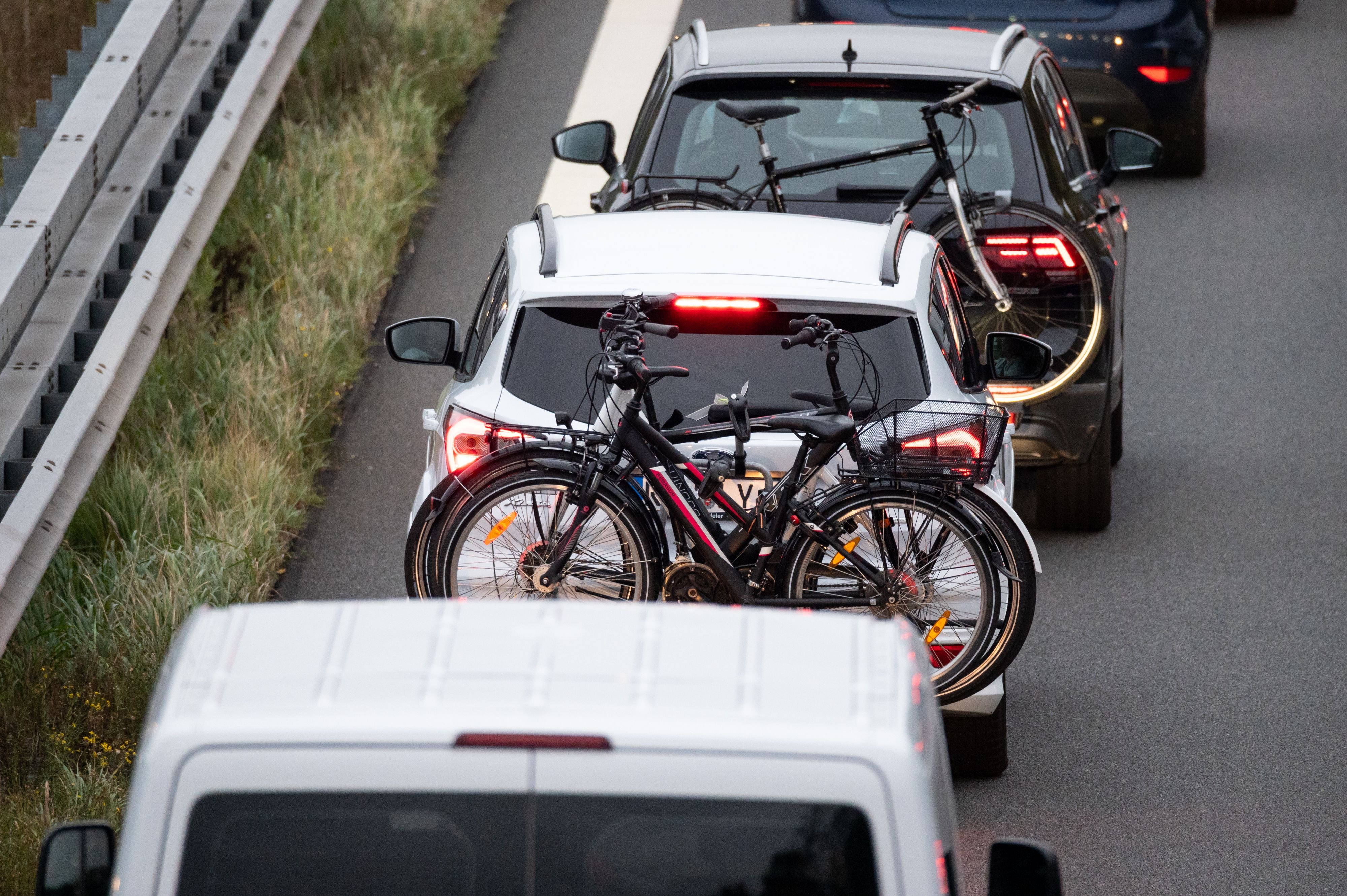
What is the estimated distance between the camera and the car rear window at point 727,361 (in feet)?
18.8

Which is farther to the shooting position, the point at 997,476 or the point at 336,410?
the point at 336,410

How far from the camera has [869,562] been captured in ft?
18.3

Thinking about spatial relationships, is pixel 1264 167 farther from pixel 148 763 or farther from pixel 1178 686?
pixel 148 763

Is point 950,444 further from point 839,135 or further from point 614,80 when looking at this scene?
point 614,80

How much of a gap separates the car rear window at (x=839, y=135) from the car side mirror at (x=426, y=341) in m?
1.42

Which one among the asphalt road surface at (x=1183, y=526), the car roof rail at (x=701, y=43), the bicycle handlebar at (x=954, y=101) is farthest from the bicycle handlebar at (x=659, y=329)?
the car roof rail at (x=701, y=43)

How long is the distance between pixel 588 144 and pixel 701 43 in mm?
776

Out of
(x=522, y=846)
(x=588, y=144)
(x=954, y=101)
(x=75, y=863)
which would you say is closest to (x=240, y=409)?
(x=588, y=144)

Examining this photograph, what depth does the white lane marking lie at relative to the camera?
41.4 feet

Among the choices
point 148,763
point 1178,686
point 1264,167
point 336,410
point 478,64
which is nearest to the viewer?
point 148,763

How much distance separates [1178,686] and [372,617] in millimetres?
4921

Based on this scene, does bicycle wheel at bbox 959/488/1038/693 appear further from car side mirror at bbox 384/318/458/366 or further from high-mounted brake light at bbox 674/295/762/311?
car side mirror at bbox 384/318/458/366

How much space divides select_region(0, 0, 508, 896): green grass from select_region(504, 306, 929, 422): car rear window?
6.37 feet

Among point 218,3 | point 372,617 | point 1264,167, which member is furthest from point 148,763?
point 1264,167
